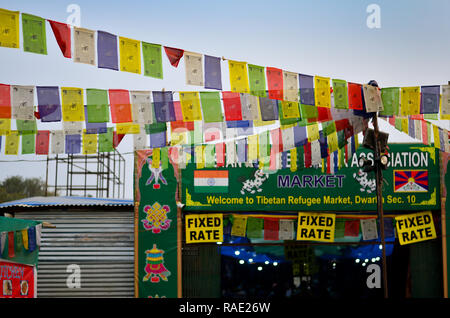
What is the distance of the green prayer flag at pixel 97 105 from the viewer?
11.2 meters

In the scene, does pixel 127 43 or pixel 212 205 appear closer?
pixel 127 43

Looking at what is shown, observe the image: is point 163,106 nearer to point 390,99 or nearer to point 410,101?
point 390,99

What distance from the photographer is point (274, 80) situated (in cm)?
1156

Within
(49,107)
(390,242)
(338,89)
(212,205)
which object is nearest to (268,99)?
(338,89)

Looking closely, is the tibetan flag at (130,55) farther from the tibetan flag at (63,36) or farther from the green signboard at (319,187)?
the green signboard at (319,187)

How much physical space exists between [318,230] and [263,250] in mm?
2116

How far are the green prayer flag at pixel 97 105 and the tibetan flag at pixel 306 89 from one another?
365 cm

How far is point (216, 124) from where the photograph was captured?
1334 cm

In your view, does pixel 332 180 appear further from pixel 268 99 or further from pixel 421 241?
pixel 268 99

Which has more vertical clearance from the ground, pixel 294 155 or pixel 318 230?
pixel 294 155

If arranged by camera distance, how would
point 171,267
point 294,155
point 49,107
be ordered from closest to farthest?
point 49,107 < point 294,155 < point 171,267

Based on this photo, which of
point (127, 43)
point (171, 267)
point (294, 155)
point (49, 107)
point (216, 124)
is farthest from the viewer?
point (171, 267)

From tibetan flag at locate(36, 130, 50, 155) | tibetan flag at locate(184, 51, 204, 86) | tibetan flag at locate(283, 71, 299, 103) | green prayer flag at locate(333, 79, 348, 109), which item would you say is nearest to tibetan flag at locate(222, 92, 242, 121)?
tibetan flag at locate(283, 71, 299, 103)

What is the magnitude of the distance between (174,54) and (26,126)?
3.88 m
